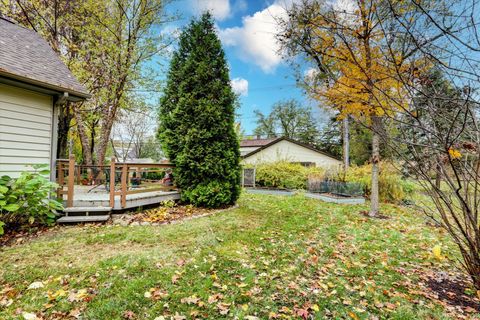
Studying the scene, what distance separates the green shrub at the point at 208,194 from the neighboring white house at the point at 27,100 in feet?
11.6

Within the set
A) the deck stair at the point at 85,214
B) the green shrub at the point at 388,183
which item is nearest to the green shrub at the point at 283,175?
the green shrub at the point at 388,183

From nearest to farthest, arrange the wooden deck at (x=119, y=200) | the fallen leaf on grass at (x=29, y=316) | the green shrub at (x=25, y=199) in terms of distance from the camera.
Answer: the fallen leaf on grass at (x=29, y=316) → the green shrub at (x=25, y=199) → the wooden deck at (x=119, y=200)

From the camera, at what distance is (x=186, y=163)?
7.02m

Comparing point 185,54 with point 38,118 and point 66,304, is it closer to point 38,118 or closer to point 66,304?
point 38,118

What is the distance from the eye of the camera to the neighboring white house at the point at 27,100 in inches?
205

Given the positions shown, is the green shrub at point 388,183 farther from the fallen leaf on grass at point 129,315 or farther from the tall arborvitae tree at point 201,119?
the fallen leaf on grass at point 129,315

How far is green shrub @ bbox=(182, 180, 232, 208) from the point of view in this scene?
6.98 metres

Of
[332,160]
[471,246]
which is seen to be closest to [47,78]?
[471,246]

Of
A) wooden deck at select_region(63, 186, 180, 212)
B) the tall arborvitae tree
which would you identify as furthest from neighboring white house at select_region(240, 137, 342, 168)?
wooden deck at select_region(63, 186, 180, 212)

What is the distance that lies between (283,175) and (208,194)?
7123 mm

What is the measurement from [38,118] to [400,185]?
13.5 meters

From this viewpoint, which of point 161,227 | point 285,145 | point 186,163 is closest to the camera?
point 161,227

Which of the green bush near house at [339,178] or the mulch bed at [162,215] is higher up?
the green bush near house at [339,178]

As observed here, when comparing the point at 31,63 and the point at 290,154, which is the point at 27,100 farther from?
the point at 290,154
